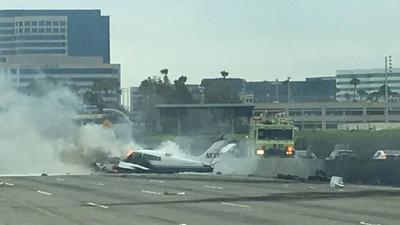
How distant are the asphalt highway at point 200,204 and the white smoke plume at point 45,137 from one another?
2570 cm

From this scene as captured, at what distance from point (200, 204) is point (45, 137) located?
41.3m

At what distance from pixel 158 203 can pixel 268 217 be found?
7057 millimetres

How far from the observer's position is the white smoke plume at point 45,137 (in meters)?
67.5

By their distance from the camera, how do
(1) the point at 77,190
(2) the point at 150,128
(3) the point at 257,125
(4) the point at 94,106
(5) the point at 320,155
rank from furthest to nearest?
(4) the point at 94,106 → (2) the point at 150,128 → (5) the point at 320,155 → (3) the point at 257,125 → (1) the point at 77,190

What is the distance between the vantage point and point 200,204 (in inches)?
1161

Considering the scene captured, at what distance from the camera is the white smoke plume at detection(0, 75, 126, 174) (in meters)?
67.5

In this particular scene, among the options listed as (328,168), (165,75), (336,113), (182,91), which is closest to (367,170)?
(328,168)

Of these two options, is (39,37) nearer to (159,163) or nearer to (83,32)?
(83,32)

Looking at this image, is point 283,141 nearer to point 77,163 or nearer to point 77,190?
point 77,163

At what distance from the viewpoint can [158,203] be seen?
30266mm

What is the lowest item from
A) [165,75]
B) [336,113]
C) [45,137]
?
[45,137]

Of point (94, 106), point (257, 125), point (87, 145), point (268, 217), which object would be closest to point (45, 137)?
point (87, 145)

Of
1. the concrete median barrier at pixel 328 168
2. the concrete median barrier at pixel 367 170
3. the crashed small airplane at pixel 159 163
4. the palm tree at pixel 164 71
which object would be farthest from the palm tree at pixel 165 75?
the concrete median barrier at pixel 367 170

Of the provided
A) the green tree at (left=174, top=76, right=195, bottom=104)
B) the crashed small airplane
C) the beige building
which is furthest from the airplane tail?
the green tree at (left=174, top=76, right=195, bottom=104)
